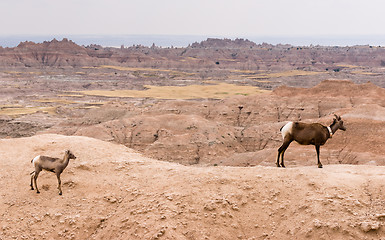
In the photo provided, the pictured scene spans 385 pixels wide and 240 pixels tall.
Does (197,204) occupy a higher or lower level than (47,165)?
lower

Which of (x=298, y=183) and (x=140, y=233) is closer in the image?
(x=140, y=233)

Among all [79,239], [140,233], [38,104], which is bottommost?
[38,104]

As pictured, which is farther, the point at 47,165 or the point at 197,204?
the point at 47,165

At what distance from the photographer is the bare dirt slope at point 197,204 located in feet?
31.8

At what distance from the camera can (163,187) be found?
12.4 meters

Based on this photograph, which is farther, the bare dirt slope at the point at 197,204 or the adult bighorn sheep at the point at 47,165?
the adult bighorn sheep at the point at 47,165

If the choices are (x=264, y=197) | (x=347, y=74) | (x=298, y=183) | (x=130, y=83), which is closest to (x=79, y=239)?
(x=264, y=197)

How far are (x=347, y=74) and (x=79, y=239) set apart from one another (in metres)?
173

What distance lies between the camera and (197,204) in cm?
1095

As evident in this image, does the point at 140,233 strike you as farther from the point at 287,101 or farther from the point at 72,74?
the point at 72,74

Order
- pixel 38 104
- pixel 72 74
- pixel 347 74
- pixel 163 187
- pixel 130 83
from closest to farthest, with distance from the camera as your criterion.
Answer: pixel 163 187, pixel 38 104, pixel 130 83, pixel 347 74, pixel 72 74

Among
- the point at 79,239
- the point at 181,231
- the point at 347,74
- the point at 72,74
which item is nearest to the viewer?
the point at 181,231

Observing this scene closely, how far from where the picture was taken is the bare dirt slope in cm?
968

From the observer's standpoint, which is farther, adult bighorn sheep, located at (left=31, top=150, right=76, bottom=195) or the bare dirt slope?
adult bighorn sheep, located at (left=31, top=150, right=76, bottom=195)
